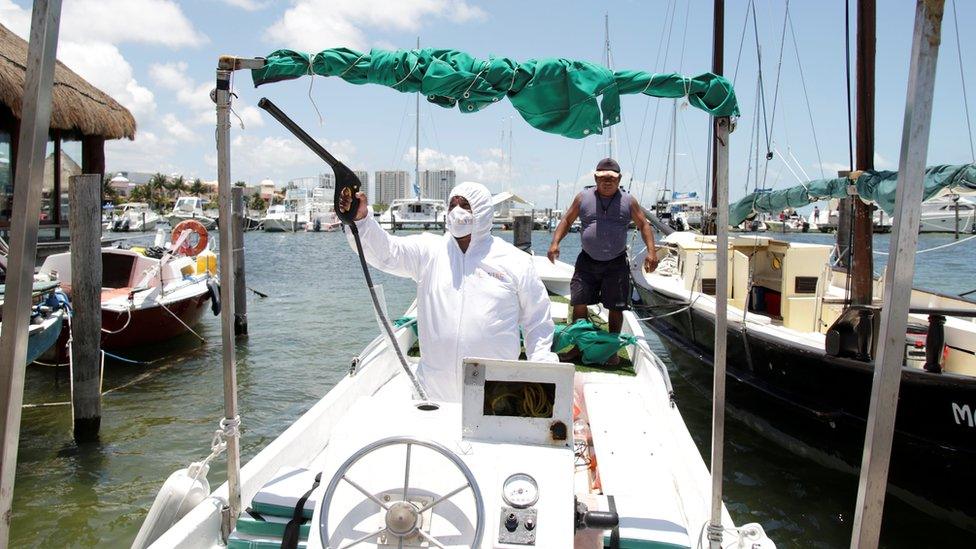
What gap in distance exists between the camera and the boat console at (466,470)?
2420 millimetres

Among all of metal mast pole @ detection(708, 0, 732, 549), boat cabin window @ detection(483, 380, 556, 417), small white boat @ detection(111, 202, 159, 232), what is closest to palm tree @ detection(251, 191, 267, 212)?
small white boat @ detection(111, 202, 159, 232)

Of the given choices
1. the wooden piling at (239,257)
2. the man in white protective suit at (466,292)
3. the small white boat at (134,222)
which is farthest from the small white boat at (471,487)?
the small white boat at (134,222)

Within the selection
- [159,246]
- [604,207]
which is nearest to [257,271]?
[159,246]

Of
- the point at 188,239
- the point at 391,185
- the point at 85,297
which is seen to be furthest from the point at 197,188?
the point at 85,297

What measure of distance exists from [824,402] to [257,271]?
26.4m

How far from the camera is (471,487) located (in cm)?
245

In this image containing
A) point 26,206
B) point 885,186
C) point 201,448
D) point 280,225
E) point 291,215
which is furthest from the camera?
point 291,215

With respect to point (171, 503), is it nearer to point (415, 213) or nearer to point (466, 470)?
point (466, 470)

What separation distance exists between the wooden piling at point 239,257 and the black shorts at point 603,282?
25.3 feet

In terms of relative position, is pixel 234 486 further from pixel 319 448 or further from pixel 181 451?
pixel 181 451

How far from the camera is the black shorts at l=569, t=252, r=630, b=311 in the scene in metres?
6.80

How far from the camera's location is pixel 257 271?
29.6 m

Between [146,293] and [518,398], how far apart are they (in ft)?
32.1

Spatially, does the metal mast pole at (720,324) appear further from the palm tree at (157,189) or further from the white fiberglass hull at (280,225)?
the palm tree at (157,189)
